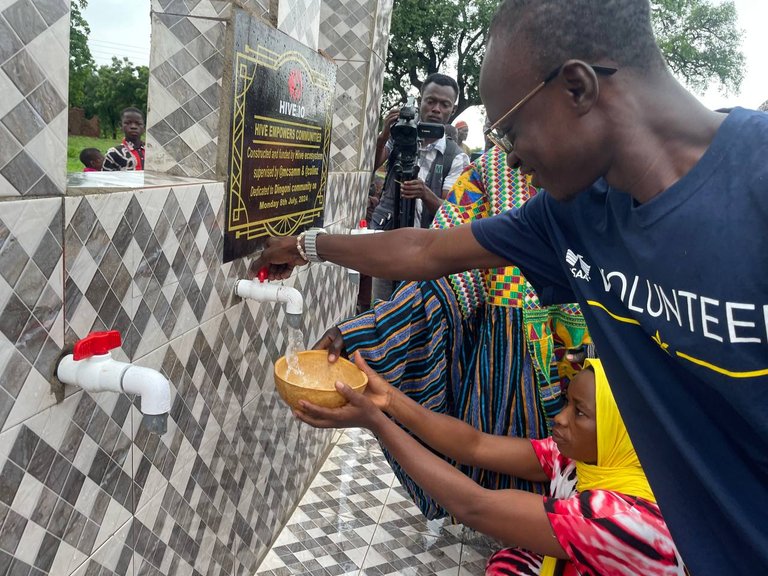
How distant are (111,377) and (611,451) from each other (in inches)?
50.1

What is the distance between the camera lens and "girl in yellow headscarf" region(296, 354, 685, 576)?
142cm

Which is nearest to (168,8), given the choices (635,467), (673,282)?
(673,282)

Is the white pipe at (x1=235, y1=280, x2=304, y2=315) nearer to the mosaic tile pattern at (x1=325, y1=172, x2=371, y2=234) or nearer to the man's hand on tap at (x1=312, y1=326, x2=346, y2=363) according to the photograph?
the man's hand on tap at (x1=312, y1=326, x2=346, y2=363)

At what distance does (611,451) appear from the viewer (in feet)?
5.44

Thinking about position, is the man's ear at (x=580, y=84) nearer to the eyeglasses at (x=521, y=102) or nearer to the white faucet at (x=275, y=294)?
the eyeglasses at (x=521, y=102)

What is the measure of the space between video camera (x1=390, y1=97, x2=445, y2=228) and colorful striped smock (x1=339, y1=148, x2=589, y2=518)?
0.79 m

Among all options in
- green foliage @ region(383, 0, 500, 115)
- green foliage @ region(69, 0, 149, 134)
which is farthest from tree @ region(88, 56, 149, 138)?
green foliage @ region(383, 0, 500, 115)

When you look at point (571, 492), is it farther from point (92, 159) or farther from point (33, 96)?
point (92, 159)

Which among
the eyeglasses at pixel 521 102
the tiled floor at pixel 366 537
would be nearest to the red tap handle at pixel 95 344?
the eyeglasses at pixel 521 102

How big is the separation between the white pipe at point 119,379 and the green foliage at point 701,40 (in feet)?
54.5

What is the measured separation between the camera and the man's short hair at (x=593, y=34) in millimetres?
954

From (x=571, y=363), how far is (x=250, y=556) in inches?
54.6

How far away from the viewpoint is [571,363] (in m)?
2.18

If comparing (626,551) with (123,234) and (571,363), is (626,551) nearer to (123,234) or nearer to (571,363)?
(571,363)
